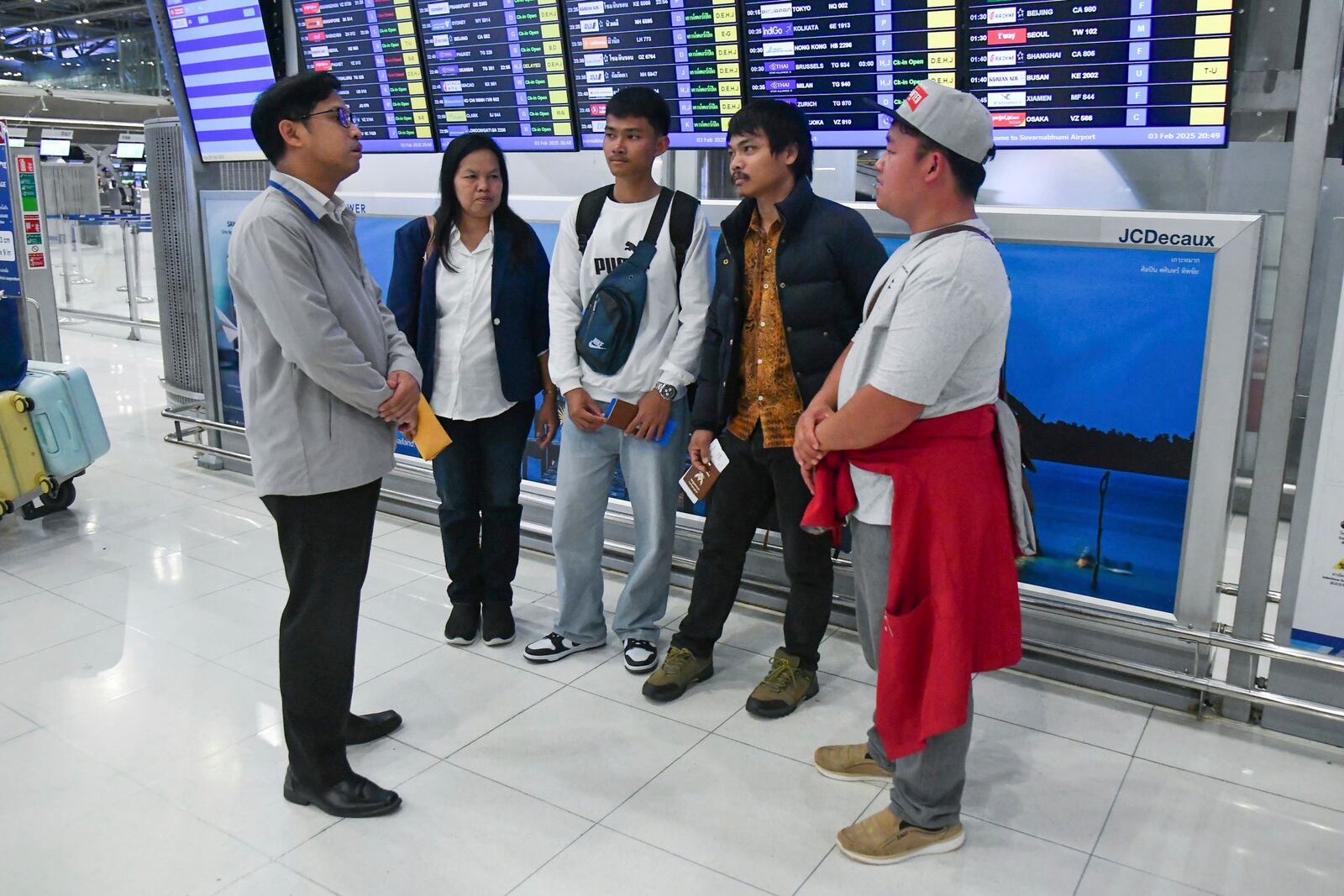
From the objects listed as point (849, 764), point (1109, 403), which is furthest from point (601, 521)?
point (1109, 403)

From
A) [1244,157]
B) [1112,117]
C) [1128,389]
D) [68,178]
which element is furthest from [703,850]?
[68,178]

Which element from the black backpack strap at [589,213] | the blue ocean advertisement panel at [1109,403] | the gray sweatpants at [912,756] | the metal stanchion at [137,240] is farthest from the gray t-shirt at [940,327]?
the metal stanchion at [137,240]

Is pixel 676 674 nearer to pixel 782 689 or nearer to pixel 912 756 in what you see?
pixel 782 689

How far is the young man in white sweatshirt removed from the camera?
2.95 metres

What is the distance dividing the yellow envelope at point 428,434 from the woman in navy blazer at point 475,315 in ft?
2.38

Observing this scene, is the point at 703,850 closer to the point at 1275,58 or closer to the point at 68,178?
the point at 1275,58

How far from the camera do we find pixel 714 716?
2.90m

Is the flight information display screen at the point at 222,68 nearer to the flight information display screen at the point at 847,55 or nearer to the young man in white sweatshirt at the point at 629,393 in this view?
the young man in white sweatshirt at the point at 629,393

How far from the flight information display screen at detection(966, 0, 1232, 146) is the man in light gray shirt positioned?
1805 millimetres

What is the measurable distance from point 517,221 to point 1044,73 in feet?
5.33

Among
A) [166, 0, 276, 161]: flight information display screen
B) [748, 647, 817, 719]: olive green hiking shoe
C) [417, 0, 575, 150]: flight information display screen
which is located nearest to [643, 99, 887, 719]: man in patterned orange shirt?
[748, 647, 817, 719]: olive green hiking shoe

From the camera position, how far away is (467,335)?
313cm

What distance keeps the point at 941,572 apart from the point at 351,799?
58.3 inches

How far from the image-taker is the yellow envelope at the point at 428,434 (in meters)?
2.37
